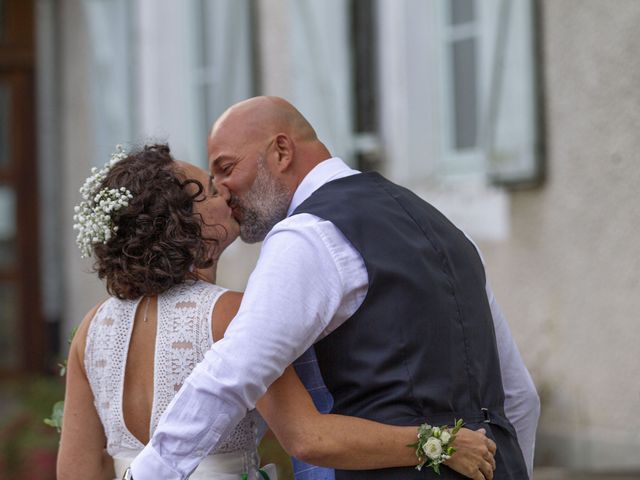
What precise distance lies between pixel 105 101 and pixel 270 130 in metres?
7.92

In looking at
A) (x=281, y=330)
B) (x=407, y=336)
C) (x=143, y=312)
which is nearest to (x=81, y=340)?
(x=143, y=312)

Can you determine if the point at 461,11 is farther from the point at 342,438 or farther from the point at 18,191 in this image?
the point at 18,191

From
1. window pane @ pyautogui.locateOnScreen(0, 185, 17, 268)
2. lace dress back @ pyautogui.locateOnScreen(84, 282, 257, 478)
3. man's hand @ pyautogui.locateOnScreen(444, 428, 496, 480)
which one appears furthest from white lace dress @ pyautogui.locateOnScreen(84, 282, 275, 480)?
window pane @ pyautogui.locateOnScreen(0, 185, 17, 268)

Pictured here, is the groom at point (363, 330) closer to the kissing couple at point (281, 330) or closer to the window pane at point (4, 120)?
the kissing couple at point (281, 330)

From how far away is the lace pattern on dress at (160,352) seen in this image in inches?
115

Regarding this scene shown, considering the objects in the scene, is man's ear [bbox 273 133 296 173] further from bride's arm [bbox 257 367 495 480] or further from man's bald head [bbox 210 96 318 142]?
bride's arm [bbox 257 367 495 480]

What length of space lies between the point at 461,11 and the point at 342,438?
4.61 meters

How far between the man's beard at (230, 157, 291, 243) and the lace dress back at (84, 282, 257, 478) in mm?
234

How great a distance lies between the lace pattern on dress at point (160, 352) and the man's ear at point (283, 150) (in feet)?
1.07

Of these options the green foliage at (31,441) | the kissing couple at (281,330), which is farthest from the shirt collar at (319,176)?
the green foliage at (31,441)

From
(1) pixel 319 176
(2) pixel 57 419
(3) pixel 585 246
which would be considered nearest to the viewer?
(1) pixel 319 176

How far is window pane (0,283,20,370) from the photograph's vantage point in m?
12.0

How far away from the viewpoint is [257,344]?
2.63 metres

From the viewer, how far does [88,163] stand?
11492mm
